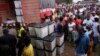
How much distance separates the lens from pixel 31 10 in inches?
611

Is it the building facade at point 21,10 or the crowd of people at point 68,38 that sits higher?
the building facade at point 21,10

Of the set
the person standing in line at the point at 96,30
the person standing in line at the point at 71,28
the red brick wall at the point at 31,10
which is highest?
the red brick wall at the point at 31,10

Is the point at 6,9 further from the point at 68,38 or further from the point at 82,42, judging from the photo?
the point at 82,42

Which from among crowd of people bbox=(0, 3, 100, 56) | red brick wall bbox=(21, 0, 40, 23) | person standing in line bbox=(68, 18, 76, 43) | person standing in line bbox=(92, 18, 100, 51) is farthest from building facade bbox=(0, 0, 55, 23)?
person standing in line bbox=(92, 18, 100, 51)

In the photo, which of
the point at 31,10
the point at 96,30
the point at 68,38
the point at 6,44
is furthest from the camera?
the point at 68,38

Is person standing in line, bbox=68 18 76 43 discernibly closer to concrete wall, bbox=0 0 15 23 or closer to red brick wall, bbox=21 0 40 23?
red brick wall, bbox=21 0 40 23

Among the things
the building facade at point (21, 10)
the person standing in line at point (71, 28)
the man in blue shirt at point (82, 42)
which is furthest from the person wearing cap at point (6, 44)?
the person standing in line at point (71, 28)

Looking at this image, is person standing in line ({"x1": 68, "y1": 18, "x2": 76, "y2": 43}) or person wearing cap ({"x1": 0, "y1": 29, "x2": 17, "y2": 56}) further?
person standing in line ({"x1": 68, "y1": 18, "x2": 76, "y2": 43})

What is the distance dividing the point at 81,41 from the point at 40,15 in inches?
266

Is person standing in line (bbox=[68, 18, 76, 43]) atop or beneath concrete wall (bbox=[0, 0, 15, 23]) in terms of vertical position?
beneath

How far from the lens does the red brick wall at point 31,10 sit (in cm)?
1535

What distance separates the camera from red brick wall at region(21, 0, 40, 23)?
50.4 ft

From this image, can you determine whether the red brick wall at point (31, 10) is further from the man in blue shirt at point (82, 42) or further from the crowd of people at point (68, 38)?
the man in blue shirt at point (82, 42)

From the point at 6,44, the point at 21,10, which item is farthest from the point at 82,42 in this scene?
the point at 21,10
